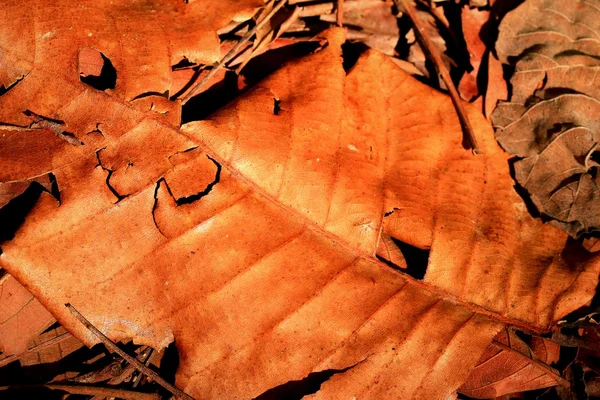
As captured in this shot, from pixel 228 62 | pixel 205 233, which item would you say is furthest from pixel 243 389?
pixel 228 62

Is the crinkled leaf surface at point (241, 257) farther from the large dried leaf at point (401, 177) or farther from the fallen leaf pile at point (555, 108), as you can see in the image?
the fallen leaf pile at point (555, 108)

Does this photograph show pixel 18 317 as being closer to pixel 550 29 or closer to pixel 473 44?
pixel 473 44

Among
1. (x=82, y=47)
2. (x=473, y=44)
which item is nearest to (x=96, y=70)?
(x=82, y=47)

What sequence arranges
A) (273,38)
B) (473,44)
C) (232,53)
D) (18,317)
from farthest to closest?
(473,44)
(273,38)
(232,53)
(18,317)

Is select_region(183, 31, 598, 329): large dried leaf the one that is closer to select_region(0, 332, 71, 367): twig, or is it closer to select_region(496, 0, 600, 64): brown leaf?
select_region(496, 0, 600, 64): brown leaf

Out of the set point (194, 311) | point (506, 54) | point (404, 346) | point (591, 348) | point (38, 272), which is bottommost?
point (591, 348)

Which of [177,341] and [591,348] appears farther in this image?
[591,348]

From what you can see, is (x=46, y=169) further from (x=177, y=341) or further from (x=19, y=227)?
(x=177, y=341)
